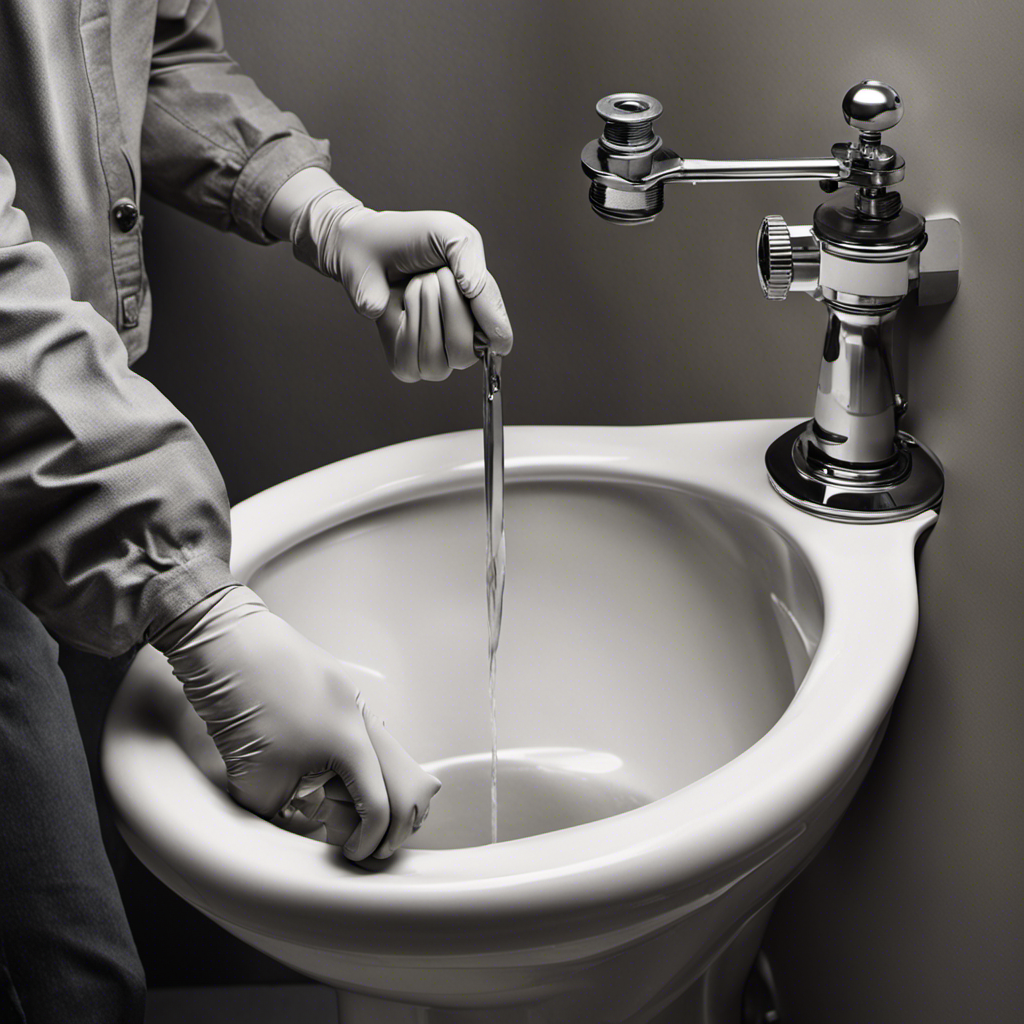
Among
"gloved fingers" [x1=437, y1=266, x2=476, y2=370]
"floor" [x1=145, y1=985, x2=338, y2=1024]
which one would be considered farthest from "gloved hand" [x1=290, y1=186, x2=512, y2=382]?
"floor" [x1=145, y1=985, x2=338, y2=1024]

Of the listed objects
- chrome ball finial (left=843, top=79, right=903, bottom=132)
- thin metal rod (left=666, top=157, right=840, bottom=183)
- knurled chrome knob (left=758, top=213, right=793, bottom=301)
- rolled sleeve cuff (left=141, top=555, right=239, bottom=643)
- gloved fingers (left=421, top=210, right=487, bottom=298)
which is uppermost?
chrome ball finial (left=843, top=79, right=903, bottom=132)

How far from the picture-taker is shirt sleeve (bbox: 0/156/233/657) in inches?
21.5

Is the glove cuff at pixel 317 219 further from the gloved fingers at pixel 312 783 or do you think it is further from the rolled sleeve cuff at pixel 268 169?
the gloved fingers at pixel 312 783

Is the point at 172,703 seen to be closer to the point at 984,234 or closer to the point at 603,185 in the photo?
the point at 603,185

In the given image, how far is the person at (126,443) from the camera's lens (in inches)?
21.6

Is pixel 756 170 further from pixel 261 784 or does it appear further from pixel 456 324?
pixel 261 784

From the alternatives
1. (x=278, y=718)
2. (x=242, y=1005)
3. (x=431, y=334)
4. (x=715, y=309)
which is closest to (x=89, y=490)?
(x=278, y=718)

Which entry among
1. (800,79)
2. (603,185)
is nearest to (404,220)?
(603,185)

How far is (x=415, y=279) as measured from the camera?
76cm

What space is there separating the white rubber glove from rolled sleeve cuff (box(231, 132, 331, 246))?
41 mm

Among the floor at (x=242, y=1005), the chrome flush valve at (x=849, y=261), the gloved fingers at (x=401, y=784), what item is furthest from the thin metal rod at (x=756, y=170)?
the floor at (x=242, y=1005)

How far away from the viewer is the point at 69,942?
0.76 meters

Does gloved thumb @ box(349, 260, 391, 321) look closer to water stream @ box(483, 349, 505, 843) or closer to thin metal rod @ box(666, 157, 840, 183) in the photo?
water stream @ box(483, 349, 505, 843)

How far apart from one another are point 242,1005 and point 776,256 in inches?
37.6
